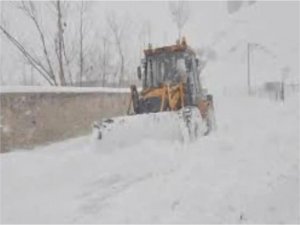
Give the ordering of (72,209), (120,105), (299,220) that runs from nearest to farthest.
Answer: (299,220), (72,209), (120,105)

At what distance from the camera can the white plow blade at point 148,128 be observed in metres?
10.7

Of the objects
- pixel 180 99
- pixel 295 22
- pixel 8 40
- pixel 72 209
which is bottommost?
pixel 72 209

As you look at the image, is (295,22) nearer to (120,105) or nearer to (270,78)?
(270,78)

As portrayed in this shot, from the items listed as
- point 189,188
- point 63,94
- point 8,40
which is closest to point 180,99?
point 63,94

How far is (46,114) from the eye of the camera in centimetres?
1541

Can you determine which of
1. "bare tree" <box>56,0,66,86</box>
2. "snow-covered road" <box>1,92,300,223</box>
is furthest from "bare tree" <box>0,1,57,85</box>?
"snow-covered road" <box>1,92,300,223</box>

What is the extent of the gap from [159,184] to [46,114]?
7.90m

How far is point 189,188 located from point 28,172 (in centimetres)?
379

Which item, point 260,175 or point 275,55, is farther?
point 275,55

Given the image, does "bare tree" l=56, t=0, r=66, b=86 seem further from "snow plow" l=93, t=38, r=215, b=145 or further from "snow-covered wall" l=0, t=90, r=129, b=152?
"snow plow" l=93, t=38, r=215, b=145

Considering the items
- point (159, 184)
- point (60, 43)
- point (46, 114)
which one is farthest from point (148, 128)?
point (60, 43)

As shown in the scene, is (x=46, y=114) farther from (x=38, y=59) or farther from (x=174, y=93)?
(x=38, y=59)

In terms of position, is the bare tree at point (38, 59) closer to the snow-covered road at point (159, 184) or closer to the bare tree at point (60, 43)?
the bare tree at point (60, 43)

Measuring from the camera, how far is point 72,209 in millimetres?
7270
